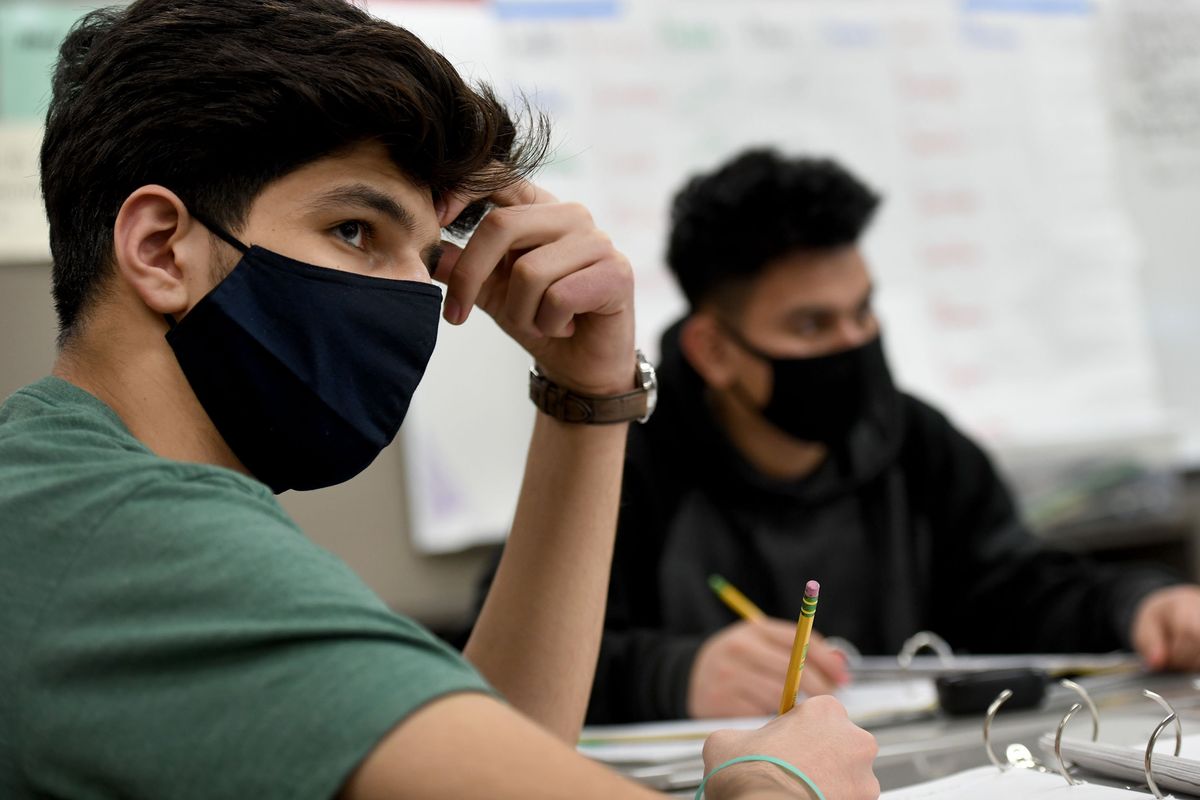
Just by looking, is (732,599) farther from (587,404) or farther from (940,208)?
(940,208)

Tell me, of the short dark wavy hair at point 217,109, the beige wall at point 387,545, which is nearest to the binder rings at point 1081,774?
the short dark wavy hair at point 217,109

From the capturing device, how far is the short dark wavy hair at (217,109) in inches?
28.1

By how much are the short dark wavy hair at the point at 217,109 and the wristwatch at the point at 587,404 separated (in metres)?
0.32

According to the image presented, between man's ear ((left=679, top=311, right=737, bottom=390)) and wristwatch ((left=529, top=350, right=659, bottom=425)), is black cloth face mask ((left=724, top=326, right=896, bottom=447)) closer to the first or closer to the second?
man's ear ((left=679, top=311, right=737, bottom=390))

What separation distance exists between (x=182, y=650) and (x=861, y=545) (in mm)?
1471

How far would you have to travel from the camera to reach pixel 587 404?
3.42 feet

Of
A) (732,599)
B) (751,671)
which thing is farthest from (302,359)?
(732,599)

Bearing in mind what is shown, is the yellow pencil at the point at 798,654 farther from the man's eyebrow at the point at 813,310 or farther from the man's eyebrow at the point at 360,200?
the man's eyebrow at the point at 813,310

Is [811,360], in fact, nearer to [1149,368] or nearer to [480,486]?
[480,486]

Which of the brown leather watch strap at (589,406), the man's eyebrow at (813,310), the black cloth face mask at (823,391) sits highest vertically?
the brown leather watch strap at (589,406)

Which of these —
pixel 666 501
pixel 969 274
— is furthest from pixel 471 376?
pixel 969 274

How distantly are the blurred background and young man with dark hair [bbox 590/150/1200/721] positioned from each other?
1.06 feet

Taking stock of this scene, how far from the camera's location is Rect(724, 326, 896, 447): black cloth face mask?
5.91 feet

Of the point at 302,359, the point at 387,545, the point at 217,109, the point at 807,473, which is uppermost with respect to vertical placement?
the point at 217,109
